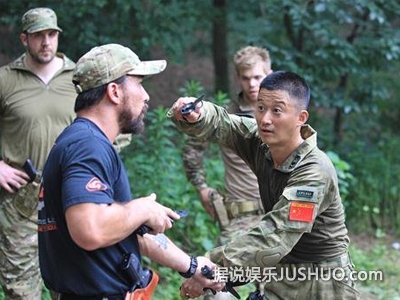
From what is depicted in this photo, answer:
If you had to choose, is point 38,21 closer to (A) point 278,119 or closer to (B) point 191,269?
(A) point 278,119

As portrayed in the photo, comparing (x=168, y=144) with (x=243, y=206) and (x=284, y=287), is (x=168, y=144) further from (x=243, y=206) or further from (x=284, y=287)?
(x=284, y=287)

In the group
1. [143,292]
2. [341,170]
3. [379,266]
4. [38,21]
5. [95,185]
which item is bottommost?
[379,266]

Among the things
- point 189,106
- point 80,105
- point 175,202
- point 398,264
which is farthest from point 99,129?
point 398,264

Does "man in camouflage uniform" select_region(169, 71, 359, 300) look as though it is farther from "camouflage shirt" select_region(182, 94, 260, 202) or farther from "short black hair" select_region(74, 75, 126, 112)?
"camouflage shirt" select_region(182, 94, 260, 202)

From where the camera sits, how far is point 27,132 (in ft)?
16.7

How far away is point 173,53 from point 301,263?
5116 millimetres

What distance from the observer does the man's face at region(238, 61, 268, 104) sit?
210 inches

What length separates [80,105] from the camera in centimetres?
310

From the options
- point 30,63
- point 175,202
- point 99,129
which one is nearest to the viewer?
point 99,129

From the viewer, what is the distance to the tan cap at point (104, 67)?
3.06 meters

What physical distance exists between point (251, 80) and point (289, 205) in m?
2.09

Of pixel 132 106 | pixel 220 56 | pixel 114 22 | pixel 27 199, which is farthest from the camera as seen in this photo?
pixel 220 56

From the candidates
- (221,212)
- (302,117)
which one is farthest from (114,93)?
(221,212)

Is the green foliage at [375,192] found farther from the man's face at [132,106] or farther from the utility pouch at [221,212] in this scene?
the man's face at [132,106]
